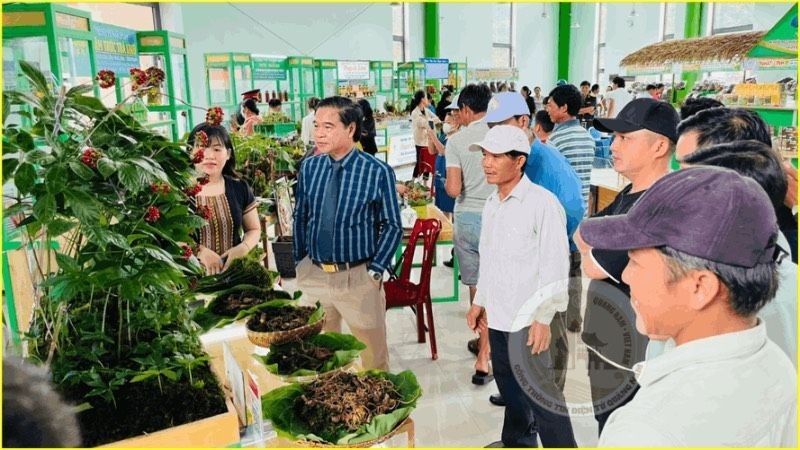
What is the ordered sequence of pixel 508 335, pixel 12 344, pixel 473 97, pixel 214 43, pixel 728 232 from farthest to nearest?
pixel 214 43
pixel 473 97
pixel 508 335
pixel 12 344
pixel 728 232

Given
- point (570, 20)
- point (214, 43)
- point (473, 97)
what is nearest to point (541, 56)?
point (570, 20)

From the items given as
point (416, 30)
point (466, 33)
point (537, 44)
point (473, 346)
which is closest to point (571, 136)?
point (473, 346)

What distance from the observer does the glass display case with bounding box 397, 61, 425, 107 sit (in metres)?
11.9

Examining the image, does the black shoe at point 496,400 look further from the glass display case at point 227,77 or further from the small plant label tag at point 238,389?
the glass display case at point 227,77

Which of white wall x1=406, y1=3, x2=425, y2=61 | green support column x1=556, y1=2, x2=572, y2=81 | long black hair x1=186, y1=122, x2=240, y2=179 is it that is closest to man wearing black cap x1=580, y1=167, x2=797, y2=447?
long black hair x1=186, y1=122, x2=240, y2=179

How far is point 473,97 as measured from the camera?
3236 millimetres

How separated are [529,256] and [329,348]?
0.80 meters

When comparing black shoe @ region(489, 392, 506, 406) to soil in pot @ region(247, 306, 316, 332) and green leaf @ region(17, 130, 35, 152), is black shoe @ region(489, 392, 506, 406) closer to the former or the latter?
soil in pot @ region(247, 306, 316, 332)

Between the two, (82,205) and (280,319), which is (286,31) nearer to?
(280,319)

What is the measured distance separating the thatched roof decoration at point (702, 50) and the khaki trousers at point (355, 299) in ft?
16.6

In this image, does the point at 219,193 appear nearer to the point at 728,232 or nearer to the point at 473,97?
the point at 473,97

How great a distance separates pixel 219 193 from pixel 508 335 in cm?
140

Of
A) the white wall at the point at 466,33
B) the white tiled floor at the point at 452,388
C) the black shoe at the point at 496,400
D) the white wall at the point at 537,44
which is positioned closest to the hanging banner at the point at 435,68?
the white wall at the point at 466,33

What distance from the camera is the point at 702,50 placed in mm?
6520
